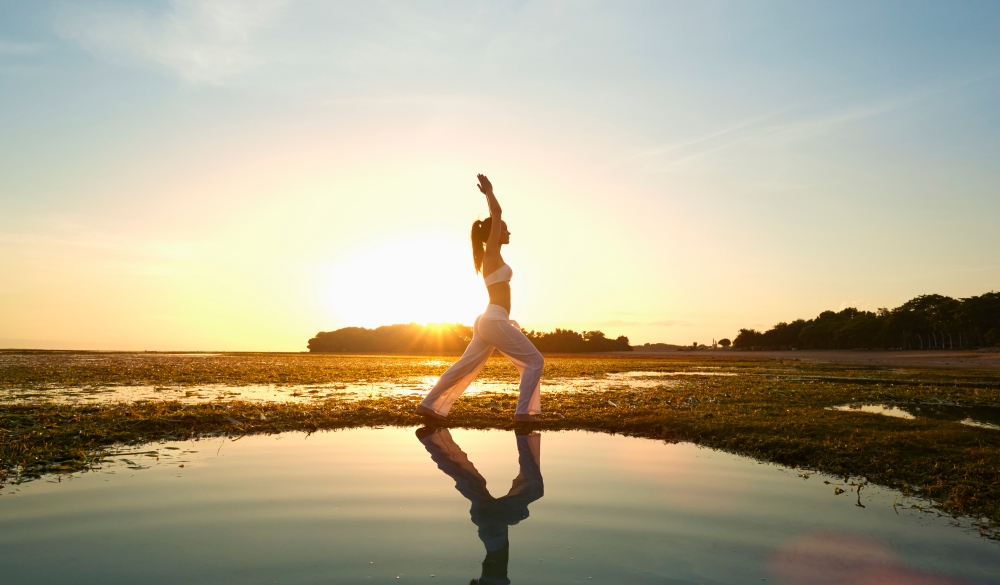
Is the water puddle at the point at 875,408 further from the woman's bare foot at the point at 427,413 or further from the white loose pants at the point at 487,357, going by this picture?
the woman's bare foot at the point at 427,413

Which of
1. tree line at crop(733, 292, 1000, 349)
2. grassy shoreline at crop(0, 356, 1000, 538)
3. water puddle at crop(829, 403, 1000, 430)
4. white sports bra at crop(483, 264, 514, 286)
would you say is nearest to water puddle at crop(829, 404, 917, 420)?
water puddle at crop(829, 403, 1000, 430)

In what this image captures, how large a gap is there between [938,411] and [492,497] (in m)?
11.9

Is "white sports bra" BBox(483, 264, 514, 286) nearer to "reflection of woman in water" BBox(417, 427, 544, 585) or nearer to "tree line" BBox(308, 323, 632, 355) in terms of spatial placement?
"reflection of woman in water" BBox(417, 427, 544, 585)

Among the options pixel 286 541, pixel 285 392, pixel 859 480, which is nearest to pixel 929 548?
pixel 859 480

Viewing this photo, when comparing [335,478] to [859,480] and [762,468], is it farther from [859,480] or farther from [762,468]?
[859,480]

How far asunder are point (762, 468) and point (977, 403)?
11.2m

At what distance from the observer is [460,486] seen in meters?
5.85

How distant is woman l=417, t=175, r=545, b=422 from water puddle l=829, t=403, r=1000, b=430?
21.2 feet

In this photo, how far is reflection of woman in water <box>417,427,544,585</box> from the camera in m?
3.86

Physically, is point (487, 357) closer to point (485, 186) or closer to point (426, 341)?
point (485, 186)

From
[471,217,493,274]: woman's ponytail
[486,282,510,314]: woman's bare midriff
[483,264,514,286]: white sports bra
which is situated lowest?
[486,282,510,314]: woman's bare midriff

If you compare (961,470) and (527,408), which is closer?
(961,470)

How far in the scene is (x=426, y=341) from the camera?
126 m

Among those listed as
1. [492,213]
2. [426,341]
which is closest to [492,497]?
[492,213]
